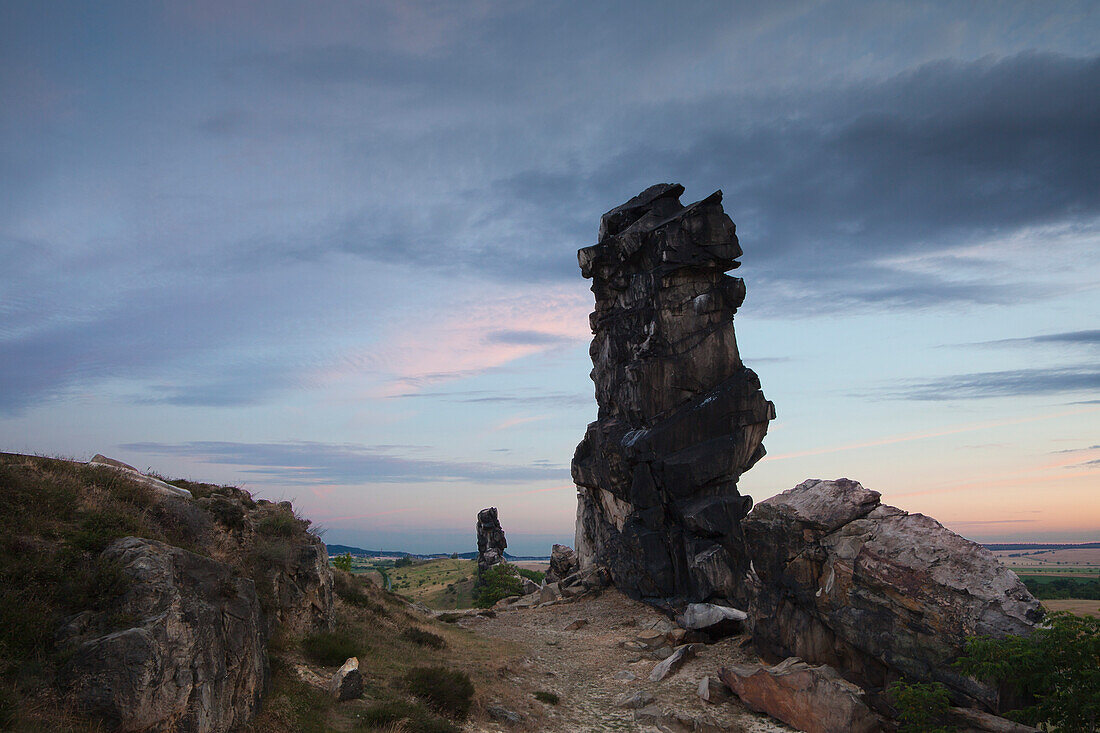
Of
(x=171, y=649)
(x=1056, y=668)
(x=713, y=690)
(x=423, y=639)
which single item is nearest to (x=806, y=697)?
(x=713, y=690)

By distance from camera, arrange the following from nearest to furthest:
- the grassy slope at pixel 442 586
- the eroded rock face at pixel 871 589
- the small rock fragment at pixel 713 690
Answer: the eroded rock face at pixel 871 589 → the small rock fragment at pixel 713 690 → the grassy slope at pixel 442 586

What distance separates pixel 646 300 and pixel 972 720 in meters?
34.0

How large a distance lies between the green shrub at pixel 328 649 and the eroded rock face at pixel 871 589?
17.0 m

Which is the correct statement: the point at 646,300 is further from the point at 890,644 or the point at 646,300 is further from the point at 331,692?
the point at 331,692

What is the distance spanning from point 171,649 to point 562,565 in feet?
160

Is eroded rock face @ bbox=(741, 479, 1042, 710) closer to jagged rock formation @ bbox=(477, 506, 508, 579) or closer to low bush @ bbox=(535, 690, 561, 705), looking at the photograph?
low bush @ bbox=(535, 690, 561, 705)

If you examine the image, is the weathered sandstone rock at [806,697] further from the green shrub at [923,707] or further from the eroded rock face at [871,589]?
the green shrub at [923,707]

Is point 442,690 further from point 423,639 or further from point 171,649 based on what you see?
point 171,649

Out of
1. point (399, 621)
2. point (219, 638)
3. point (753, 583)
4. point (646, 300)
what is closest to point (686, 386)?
point (646, 300)

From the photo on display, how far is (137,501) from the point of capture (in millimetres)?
15625

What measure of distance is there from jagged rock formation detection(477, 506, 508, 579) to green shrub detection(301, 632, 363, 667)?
5430 centimetres

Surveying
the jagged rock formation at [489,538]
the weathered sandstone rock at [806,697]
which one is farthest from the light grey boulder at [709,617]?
the jagged rock formation at [489,538]

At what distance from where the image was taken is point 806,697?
→ 67.3 feet

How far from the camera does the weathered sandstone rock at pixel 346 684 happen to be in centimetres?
1653
